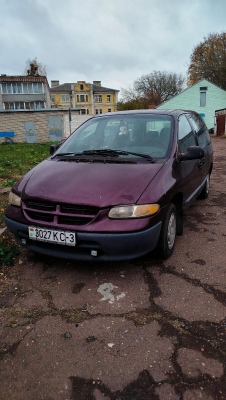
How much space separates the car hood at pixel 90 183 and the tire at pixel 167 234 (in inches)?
18.0

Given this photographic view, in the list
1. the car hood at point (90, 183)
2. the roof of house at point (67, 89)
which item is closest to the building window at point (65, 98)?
the roof of house at point (67, 89)

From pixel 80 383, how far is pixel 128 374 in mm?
301

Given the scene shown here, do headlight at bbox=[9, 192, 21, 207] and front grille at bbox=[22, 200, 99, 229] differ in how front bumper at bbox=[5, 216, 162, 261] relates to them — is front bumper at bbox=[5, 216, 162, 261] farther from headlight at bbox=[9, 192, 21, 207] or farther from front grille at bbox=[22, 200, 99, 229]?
headlight at bbox=[9, 192, 21, 207]

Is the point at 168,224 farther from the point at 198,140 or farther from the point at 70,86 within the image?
the point at 70,86

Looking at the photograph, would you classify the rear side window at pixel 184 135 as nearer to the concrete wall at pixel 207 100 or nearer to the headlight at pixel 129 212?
the headlight at pixel 129 212

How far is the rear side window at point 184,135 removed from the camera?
376 centimetres

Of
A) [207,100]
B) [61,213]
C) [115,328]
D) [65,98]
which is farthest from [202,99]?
[65,98]

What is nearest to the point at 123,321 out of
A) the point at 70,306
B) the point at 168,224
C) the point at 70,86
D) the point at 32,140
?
the point at 70,306

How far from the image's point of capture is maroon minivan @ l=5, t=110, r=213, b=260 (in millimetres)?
2600

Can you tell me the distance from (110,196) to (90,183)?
0.29 metres

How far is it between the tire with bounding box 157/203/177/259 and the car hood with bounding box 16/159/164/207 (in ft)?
1.50

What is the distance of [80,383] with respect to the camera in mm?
1787

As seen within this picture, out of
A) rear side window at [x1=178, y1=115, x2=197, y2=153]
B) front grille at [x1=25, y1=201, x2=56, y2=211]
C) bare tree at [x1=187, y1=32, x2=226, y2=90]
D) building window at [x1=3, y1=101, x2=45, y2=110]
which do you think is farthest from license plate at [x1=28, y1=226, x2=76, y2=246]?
building window at [x1=3, y1=101, x2=45, y2=110]

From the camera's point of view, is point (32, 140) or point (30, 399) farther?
point (32, 140)
